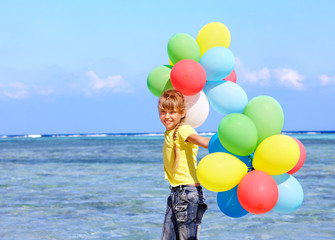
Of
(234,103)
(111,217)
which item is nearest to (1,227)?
(111,217)

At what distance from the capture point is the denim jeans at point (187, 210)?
→ 317 cm

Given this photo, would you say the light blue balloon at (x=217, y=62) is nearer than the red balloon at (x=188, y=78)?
No

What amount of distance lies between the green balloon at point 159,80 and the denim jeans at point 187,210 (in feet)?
2.86

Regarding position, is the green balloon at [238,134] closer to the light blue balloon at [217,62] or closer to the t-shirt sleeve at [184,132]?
the t-shirt sleeve at [184,132]

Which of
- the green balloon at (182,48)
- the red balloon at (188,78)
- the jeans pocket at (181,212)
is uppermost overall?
the green balloon at (182,48)

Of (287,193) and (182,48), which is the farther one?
(182,48)

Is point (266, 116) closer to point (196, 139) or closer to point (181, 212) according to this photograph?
point (196, 139)

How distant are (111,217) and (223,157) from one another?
3508 millimetres

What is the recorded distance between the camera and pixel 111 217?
20.7 feet

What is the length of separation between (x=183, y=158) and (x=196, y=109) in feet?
1.54

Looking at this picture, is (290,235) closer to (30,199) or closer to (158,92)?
(158,92)

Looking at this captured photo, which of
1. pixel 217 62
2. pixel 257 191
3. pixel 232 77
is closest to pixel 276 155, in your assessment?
pixel 257 191

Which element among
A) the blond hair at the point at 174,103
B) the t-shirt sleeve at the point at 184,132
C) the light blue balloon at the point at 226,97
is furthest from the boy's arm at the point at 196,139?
the light blue balloon at the point at 226,97

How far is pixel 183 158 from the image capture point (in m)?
3.23
